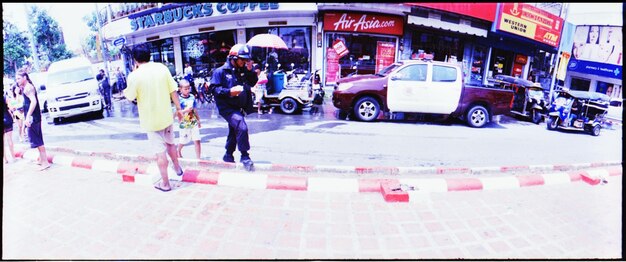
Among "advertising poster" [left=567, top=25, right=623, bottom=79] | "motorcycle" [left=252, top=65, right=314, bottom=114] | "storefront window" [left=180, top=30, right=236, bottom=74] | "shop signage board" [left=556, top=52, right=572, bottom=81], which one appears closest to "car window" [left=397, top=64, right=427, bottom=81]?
"motorcycle" [left=252, top=65, right=314, bottom=114]

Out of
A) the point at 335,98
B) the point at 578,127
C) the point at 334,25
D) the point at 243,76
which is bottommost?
the point at 578,127

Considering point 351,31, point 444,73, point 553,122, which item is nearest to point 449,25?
point 351,31

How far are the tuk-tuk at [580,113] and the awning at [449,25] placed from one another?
228 inches

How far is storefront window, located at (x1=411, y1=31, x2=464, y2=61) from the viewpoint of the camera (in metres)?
14.9

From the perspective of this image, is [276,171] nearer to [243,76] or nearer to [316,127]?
[243,76]

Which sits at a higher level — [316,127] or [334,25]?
[334,25]

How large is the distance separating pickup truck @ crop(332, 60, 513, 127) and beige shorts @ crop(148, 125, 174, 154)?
549 cm

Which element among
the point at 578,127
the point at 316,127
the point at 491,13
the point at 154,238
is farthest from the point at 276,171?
the point at 491,13

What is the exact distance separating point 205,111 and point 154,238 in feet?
27.9

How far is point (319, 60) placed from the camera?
1429 centimetres

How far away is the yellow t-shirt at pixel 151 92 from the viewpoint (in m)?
3.59

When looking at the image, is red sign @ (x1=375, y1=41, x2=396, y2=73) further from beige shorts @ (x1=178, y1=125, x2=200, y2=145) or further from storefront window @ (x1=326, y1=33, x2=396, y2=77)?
beige shorts @ (x1=178, y1=125, x2=200, y2=145)

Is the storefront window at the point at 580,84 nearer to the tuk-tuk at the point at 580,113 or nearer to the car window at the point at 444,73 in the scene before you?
Answer: the tuk-tuk at the point at 580,113

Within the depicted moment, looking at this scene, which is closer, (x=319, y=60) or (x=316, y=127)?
(x=316, y=127)
